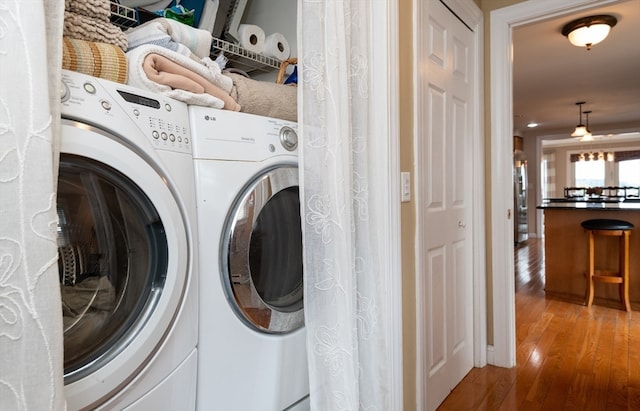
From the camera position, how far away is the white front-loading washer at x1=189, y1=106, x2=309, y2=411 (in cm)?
101

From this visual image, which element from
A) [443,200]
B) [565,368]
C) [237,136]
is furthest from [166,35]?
[565,368]

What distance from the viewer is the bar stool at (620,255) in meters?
3.37

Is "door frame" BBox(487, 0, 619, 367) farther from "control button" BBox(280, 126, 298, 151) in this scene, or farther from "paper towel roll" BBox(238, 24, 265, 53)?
"control button" BBox(280, 126, 298, 151)

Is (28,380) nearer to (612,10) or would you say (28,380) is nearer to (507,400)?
(507,400)

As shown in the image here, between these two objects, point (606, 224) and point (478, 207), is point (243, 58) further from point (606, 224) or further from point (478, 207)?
point (606, 224)

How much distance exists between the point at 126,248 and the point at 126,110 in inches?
11.8

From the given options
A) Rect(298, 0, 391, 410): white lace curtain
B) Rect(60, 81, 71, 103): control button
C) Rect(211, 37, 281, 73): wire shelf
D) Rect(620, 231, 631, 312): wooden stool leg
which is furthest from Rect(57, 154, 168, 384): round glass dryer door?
Rect(620, 231, 631, 312): wooden stool leg

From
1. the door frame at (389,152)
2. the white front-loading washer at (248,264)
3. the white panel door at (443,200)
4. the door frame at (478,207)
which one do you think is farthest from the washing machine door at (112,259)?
the door frame at (478,207)

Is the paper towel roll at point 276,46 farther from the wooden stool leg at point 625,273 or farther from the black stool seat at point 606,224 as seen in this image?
the wooden stool leg at point 625,273

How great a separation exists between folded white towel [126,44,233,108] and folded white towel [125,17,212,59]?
0.27ft

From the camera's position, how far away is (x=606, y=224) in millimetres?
3436

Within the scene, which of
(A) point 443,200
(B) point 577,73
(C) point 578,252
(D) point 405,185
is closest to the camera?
(D) point 405,185

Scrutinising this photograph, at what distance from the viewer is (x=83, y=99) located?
77cm

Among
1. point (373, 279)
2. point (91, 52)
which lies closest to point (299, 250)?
point (373, 279)
